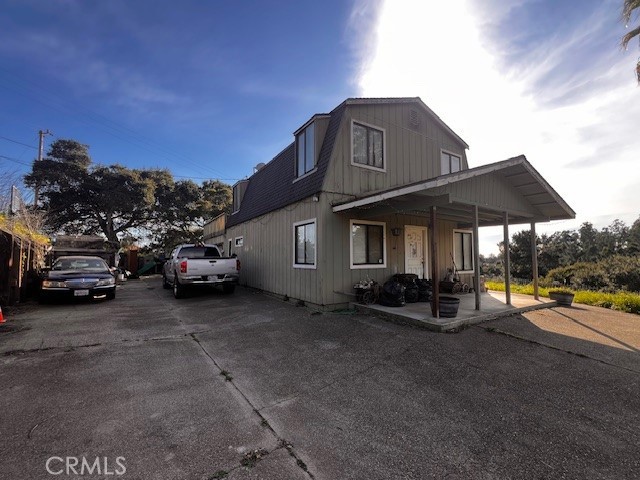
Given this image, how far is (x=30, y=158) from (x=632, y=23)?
118 feet

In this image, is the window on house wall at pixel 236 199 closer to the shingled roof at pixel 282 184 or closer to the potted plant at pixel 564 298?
the shingled roof at pixel 282 184

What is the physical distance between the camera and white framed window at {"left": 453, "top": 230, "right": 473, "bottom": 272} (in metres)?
11.3

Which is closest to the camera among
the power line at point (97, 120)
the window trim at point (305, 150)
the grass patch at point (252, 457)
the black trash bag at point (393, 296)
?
the grass patch at point (252, 457)

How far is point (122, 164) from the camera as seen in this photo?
1005 inches

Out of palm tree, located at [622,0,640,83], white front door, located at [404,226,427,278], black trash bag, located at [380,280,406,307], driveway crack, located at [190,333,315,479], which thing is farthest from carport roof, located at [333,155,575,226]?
palm tree, located at [622,0,640,83]

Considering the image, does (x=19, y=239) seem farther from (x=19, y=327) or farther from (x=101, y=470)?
(x=101, y=470)

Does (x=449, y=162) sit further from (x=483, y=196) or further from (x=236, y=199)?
(x=236, y=199)

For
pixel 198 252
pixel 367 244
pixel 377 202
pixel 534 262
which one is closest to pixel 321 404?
pixel 377 202

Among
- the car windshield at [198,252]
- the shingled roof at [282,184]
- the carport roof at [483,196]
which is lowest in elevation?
the car windshield at [198,252]

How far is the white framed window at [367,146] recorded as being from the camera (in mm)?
8773

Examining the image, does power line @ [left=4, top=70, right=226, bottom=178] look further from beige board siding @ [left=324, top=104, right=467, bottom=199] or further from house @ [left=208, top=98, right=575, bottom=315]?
beige board siding @ [left=324, top=104, right=467, bottom=199]

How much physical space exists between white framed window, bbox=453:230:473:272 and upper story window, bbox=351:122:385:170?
4553 mm

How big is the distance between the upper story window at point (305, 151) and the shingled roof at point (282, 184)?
30 cm

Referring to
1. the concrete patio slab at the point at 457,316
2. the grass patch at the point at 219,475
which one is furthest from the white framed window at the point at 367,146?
the grass patch at the point at 219,475
